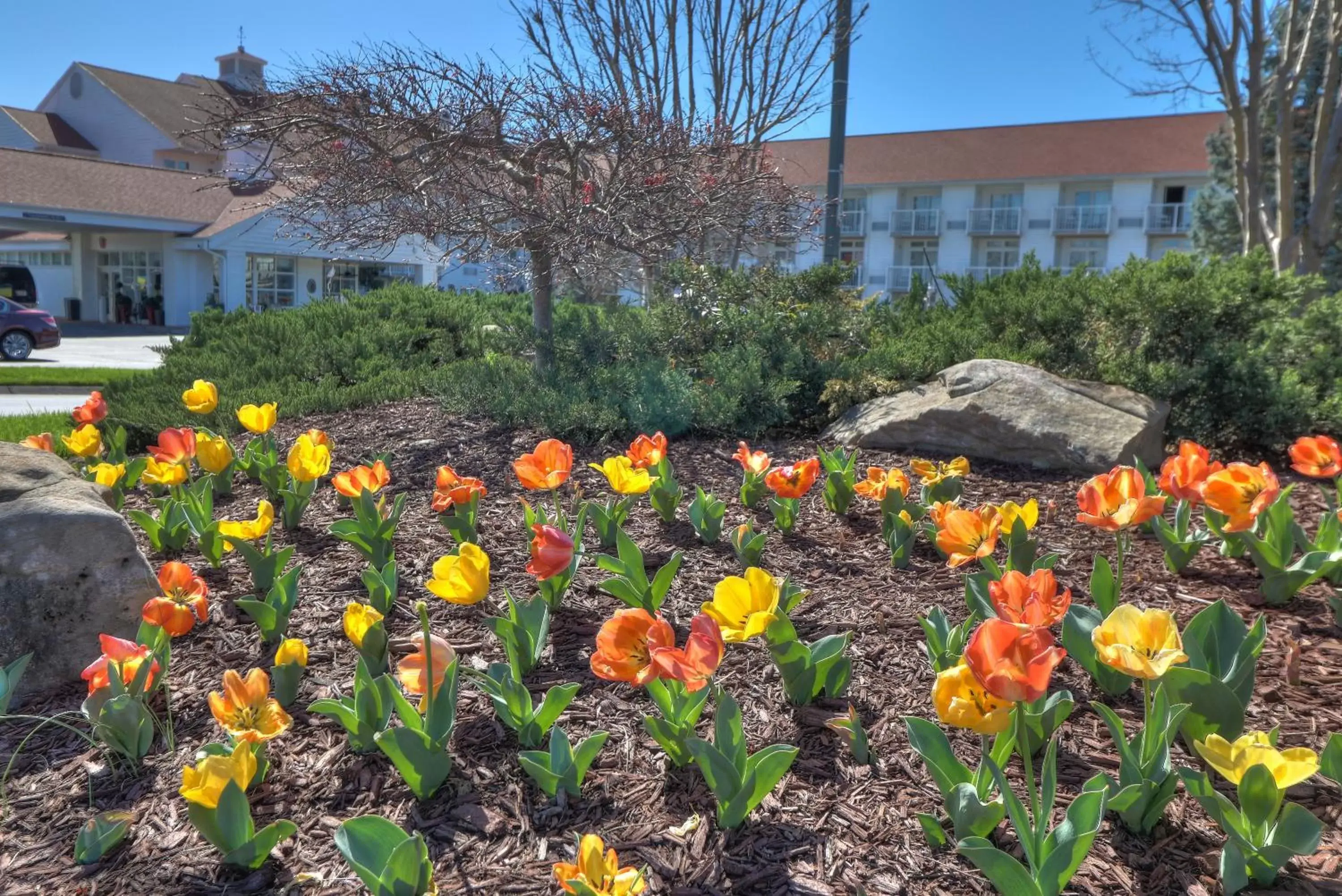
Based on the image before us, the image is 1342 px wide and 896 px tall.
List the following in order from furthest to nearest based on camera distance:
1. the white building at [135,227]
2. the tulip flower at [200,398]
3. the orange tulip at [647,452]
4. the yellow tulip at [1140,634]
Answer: the white building at [135,227] < the tulip flower at [200,398] < the orange tulip at [647,452] < the yellow tulip at [1140,634]

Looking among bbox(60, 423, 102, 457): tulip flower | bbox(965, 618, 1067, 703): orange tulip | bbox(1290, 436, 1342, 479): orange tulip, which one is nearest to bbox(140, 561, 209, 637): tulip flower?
bbox(60, 423, 102, 457): tulip flower

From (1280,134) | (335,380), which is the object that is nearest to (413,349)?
(335,380)

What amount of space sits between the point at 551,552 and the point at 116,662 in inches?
42.0

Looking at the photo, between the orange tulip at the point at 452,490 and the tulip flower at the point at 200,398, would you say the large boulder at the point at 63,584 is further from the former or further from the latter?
the tulip flower at the point at 200,398

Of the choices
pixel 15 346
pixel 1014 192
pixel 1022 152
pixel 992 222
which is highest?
pixel 1022 152

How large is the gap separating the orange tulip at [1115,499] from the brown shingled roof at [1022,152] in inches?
1229

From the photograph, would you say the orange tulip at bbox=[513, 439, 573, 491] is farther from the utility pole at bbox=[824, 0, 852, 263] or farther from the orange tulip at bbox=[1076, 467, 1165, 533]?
the utility pole at bbox=[824, 0, 852, 263]

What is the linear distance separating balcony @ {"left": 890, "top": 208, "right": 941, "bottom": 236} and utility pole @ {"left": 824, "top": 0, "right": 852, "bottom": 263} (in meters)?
30.7

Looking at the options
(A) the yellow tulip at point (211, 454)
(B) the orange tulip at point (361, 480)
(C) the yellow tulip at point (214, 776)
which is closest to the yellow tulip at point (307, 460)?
(B) the orange tulip at point (361, 480)

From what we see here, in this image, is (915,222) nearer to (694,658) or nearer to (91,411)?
(91,411)

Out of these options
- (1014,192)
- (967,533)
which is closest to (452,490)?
(967,533)

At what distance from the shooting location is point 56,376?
45.7 ft

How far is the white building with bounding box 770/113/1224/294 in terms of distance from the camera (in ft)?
115

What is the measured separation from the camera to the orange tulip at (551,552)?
241cm
